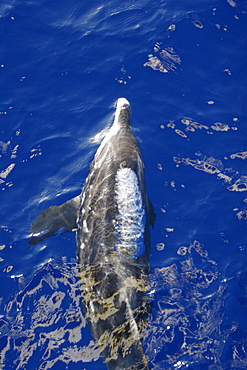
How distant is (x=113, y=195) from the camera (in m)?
9.83

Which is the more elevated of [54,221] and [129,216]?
[129,216]

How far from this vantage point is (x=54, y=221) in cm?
1095

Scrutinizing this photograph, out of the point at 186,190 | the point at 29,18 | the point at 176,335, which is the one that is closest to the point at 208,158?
the point at 186,190

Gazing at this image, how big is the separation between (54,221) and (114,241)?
2.27 m

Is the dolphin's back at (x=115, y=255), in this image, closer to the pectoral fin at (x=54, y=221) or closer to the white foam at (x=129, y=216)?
the white foam at (x=129, y=216)

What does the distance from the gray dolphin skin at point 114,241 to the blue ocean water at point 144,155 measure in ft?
1.41

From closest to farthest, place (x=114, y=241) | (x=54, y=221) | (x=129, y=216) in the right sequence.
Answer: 1. (x=114, y=241)
2. (x=129, y=216)
3. (x=54, y=221)

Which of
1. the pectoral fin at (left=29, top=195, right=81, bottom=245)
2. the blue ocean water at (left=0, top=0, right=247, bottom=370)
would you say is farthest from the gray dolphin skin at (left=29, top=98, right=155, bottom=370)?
the blue ocean water at (left=0, top=0, right=247, bottom=370)

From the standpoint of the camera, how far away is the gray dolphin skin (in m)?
8.36

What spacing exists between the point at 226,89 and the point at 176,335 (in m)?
7.65

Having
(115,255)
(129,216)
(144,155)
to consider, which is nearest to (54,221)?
(129,216)

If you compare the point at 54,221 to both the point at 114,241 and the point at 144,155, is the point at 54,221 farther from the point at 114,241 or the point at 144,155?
the point at 144,155

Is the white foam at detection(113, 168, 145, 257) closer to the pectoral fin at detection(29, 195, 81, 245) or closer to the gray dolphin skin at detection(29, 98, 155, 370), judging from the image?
the gray dolphin skin at detection(29, 98, 155, 370)

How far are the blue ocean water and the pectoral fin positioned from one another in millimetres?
215
